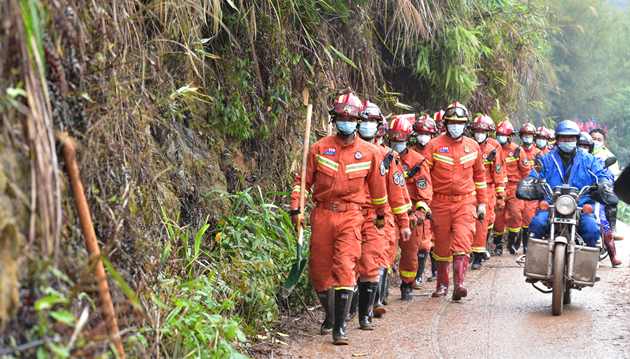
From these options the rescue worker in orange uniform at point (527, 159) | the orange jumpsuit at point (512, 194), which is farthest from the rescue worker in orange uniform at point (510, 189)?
the rescue worker in orange uniform at point (527, 159)

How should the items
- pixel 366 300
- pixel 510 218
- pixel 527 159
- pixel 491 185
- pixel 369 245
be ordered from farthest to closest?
pixel 527 159
pixel 510 218
pixel 491 185
pixel 366 300
pixel 369 245

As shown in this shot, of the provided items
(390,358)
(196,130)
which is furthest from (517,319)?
(196,130)

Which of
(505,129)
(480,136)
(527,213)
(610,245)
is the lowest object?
(527,213)

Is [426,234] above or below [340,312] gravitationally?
below

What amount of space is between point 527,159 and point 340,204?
802 centimetres

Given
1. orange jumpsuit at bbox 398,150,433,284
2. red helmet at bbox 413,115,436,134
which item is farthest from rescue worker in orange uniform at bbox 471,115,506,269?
orange jumpsuit at bbox 398,150,433,284

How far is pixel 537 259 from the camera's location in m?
6.77

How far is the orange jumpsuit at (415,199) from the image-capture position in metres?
7.82

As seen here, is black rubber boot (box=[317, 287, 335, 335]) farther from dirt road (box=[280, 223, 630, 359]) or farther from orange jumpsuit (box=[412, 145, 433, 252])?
orange jumpsuit (box=[412, 145, 433, 252])

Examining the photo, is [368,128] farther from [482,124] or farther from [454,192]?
[482,124]

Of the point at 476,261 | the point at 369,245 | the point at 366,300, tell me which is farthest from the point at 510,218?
the point at 369,245

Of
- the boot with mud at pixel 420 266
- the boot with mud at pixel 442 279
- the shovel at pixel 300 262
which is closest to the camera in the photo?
the shovel at pixel 300 262

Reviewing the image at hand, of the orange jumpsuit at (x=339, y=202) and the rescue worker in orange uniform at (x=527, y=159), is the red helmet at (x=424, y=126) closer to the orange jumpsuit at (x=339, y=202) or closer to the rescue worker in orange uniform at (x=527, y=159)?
the orange jumpsuit at (x=339, y=202)

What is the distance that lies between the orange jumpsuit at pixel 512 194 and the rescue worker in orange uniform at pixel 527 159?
0.16 metres
